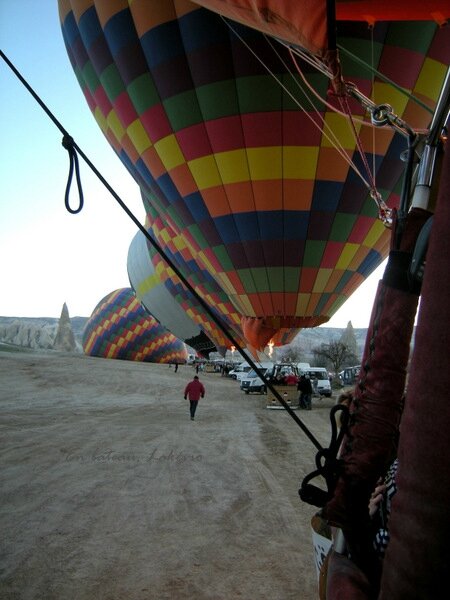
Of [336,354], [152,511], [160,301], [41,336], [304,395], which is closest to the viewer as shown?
[152,511]

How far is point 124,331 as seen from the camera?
30.2 meters

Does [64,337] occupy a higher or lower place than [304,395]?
lower

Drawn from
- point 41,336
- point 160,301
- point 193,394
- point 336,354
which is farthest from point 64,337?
point 193,394

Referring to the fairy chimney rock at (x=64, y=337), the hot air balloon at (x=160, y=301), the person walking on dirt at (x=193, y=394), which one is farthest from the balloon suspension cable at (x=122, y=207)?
the fairy chimney rock at (x=64, y=337)

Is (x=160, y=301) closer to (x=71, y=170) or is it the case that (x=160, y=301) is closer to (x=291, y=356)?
(x=71, y=170)

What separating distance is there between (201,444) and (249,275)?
3.73 meters

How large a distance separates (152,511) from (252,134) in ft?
19.7

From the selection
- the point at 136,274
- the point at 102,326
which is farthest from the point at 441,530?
the point at 102,326

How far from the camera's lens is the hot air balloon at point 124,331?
30094 millimetres

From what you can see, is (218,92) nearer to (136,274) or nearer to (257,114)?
(257,114)

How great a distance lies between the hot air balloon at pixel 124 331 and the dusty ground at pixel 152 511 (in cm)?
2151

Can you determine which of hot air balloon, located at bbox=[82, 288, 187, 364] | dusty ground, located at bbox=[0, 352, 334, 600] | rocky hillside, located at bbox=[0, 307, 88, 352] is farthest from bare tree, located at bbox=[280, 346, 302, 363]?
dusty ground, located at bbox=[0, 352, 334, 600]

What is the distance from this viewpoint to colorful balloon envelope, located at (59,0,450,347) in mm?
6785

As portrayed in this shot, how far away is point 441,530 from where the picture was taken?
27.6 inches
